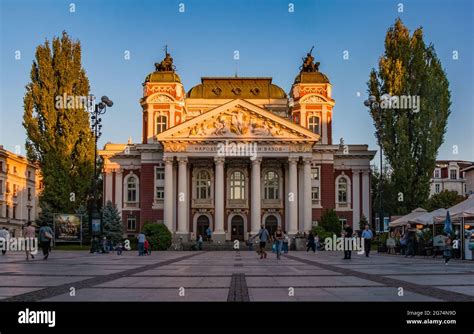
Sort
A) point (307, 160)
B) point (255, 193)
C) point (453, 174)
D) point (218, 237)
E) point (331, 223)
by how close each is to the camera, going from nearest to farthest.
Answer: point (331, 223), point (218, 237), point (255, 193), point (307, 160), point (453, 174)

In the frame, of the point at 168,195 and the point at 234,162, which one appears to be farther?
the point at 234,162

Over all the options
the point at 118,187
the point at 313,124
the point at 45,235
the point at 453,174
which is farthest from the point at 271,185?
the point at 453,174

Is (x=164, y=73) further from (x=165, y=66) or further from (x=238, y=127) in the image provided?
(x=238, y=127)

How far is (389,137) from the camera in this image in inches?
2287

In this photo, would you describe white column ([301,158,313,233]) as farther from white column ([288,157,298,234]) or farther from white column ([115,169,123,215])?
white column ([115,169,123,215])

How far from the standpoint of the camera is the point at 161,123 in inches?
2918

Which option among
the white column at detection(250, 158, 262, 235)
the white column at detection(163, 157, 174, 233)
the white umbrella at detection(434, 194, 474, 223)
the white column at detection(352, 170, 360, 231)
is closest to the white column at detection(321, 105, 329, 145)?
the white column at detection(352, 170, 360, 231)

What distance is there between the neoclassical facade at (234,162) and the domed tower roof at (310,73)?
0.12 meters

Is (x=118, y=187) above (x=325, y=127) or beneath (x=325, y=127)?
beneath

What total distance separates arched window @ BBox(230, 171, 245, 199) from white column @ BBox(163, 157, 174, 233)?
7.34m

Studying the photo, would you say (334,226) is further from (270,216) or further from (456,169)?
(456,169)

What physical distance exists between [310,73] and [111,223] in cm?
3048

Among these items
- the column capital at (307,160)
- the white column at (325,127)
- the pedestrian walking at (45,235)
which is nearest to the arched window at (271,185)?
the column capital at (307,160)

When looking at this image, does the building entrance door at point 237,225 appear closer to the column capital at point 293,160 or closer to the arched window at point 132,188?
the column capital at point 293,160
